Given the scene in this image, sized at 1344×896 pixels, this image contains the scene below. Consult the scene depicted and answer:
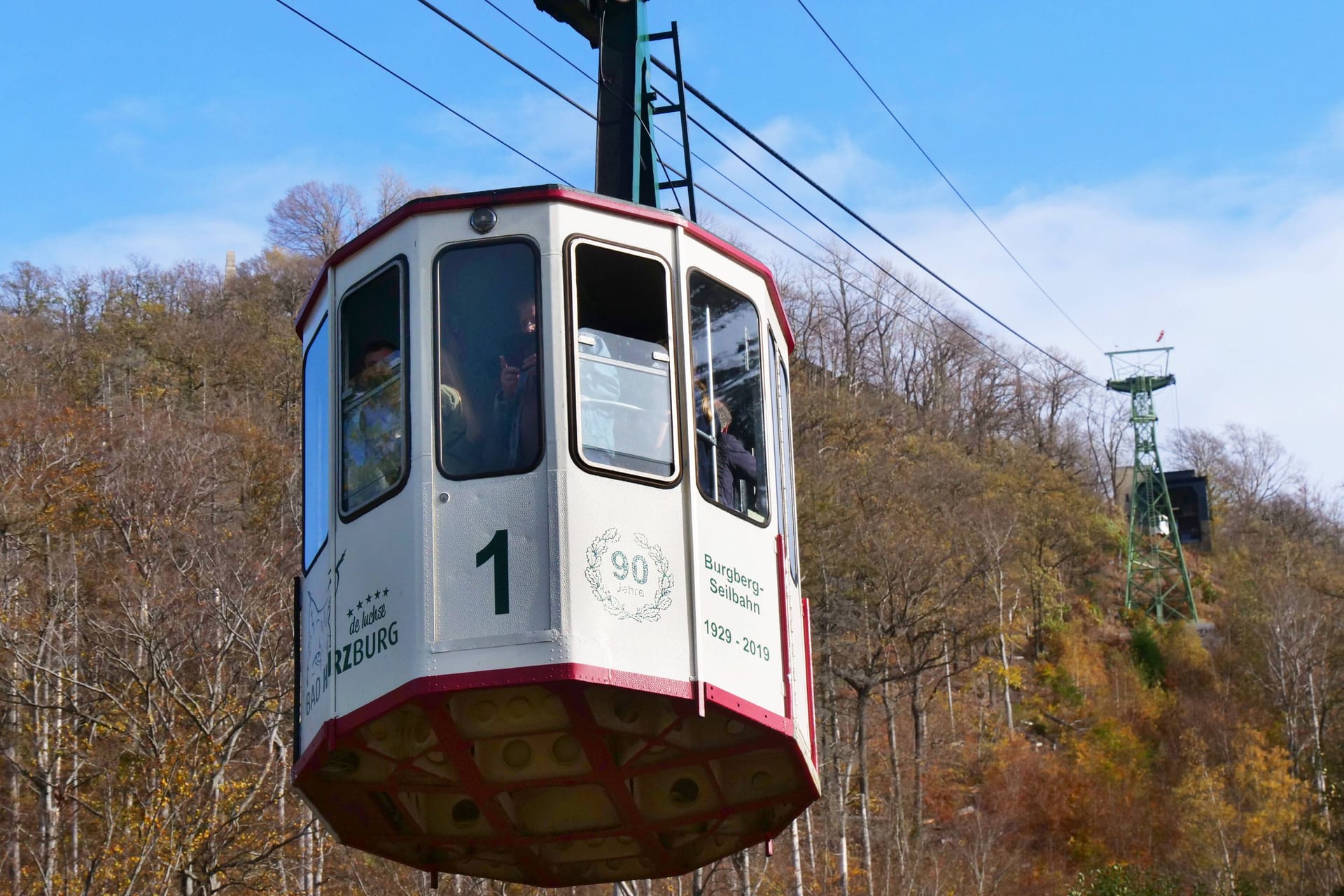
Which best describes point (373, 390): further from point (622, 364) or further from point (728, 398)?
point (728, 398)

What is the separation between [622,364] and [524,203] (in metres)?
1.01

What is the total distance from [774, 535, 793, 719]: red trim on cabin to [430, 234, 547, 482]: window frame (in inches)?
70.3

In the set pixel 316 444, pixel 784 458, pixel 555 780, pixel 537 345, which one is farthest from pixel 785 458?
pixel 316 444

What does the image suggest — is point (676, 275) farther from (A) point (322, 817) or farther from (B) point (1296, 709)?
(B) point (1296, 709)

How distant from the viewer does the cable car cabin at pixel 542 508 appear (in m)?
8.77

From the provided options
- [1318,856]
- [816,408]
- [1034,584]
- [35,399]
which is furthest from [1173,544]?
[35,399]

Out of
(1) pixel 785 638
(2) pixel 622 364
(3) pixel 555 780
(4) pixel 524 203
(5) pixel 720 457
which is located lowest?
(3) pixel 555 780

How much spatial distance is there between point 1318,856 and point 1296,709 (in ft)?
43.0

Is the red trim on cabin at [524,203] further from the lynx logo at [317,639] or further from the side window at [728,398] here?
the lynx logo at [317,639]

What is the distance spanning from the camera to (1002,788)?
47.3 metres

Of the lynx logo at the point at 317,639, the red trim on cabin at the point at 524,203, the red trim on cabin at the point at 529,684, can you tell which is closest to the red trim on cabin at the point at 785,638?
the red trim on cabin at the point at 529,684

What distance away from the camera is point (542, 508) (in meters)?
8.73

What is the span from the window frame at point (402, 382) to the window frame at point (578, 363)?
2.85 feet

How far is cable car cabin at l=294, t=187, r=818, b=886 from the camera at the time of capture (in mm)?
8766
